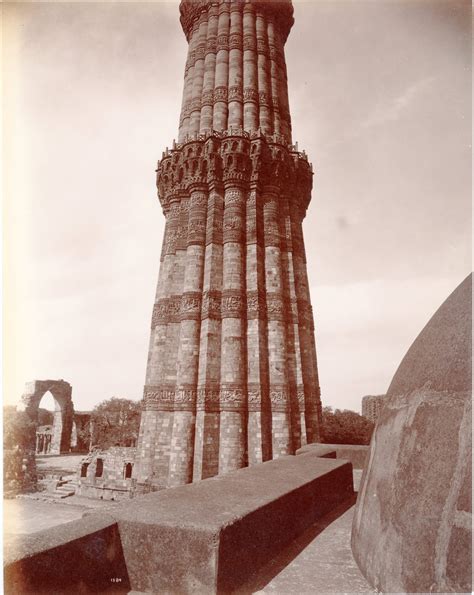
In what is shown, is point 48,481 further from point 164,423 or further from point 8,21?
point 8,21


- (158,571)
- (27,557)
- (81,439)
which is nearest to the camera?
(27,557)

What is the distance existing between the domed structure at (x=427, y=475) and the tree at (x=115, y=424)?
1766 inches

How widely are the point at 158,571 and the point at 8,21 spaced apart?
511cm

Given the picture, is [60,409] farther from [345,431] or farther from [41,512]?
[345,431]

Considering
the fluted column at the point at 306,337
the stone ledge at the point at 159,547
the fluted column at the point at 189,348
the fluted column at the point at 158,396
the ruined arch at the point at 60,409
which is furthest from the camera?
the ruined arch at the point at 60,409

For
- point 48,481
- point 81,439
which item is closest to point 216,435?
point 48,481

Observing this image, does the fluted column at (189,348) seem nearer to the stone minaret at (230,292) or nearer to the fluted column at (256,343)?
the stone minaret at (230,292)

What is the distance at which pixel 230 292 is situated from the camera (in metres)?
14.2

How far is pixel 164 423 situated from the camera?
13.7m

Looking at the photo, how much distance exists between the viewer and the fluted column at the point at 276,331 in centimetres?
1309

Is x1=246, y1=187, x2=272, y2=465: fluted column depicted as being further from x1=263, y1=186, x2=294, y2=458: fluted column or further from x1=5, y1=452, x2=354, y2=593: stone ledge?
x1=5, y1=452, x2=354, y2=593: stone ledge

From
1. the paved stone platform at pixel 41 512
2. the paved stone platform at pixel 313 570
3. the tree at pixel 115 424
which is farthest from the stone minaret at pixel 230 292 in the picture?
the tree at pixel 115 424

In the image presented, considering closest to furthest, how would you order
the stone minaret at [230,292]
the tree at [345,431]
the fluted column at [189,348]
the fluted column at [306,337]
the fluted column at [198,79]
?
the fluted column at [189,348] → the stone minaret at [230,292] → the fluted column at [306,337] → the fluted column at [198,79] → the tree at [345,431]

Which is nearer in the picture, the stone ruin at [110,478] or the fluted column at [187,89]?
the fluted column at [187,89]
